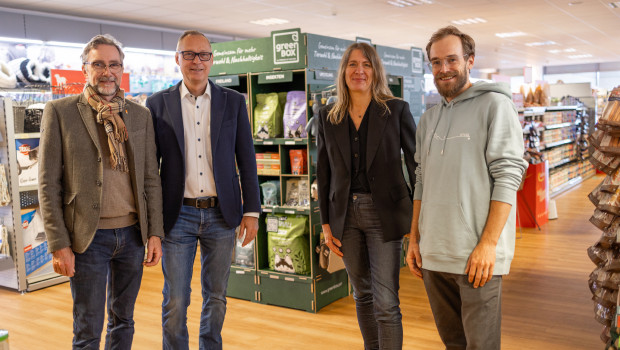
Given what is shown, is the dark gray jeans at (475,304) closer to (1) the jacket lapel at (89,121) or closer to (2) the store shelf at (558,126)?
(1) the jacket lapel at (89,121)

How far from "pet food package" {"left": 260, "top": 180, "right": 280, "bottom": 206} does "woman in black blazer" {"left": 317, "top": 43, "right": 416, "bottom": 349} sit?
1.84 metres

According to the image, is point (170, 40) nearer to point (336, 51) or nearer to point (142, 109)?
point (336, 51)

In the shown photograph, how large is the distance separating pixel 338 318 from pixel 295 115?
160cm

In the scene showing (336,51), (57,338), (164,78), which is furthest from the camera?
(164,78)

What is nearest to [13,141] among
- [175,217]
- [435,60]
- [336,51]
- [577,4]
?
[336,51]

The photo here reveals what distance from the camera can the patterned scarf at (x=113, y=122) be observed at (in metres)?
2.32

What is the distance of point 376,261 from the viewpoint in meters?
2.68

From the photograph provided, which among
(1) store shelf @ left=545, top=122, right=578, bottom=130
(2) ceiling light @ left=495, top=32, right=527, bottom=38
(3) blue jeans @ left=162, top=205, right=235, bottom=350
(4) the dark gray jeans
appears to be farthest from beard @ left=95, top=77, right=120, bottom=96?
(2) ceiling light @ left=495, top=32, right=527, bottom=38

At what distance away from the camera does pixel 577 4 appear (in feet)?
38.1

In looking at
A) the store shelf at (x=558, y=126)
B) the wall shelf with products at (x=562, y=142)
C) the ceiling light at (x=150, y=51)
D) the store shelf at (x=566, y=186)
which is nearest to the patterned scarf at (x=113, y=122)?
the wall shelf with products at (x=562, y=142)

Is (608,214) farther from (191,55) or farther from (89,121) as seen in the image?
(89,121)

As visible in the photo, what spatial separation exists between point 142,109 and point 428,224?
4.43 ft

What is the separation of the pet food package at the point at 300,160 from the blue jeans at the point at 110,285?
211 centimetres

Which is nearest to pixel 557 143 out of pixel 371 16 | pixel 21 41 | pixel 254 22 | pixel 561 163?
pixel 561 163
